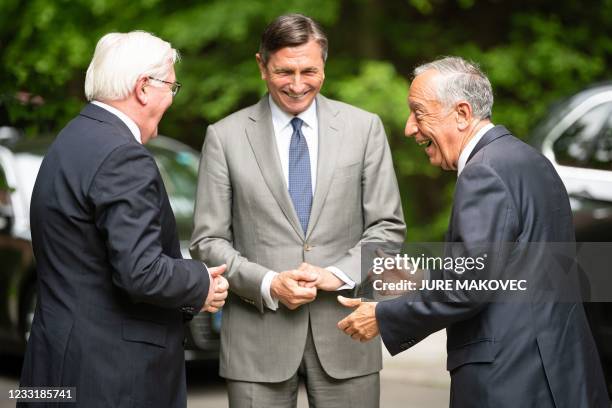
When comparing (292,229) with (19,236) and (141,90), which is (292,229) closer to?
(141,90)

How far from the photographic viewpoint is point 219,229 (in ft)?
14.0

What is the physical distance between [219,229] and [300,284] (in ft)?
1.35

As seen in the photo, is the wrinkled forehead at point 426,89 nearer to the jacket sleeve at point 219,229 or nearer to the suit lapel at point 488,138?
the suit lapel at point 488,138

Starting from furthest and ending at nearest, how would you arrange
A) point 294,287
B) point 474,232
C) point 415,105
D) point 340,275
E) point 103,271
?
1. point 340,275
2. point 294,287
3. point 415,105
4. point 103,271
5. point 474,232

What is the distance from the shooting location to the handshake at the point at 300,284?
409 centimetres

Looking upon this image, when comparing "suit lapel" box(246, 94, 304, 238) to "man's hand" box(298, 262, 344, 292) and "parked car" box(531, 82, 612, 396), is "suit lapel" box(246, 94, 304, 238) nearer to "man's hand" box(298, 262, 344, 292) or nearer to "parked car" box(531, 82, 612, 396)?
"man's hand" box(298, 262, 344, 292)

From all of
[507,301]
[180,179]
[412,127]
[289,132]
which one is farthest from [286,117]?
[180,179]

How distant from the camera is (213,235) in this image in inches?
168

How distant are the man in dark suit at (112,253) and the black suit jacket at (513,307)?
922 millimetres

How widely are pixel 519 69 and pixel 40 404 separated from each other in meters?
9.04

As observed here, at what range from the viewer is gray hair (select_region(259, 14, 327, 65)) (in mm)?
4227

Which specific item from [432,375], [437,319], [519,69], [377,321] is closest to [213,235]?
[377,321]

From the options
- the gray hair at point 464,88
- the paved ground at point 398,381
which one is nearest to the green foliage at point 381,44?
the paved ground at point 398,381

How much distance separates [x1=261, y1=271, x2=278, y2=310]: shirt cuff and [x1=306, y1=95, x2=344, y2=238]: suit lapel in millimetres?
223
